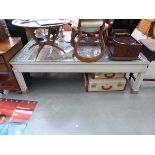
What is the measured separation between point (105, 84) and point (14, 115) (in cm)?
137

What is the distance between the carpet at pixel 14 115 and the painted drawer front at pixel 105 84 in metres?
0.87

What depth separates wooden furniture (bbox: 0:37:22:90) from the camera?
72.4 inches

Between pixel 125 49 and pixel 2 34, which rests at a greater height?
pixel 2 34

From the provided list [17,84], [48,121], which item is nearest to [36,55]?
[17,84]

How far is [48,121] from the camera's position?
187 centimetres

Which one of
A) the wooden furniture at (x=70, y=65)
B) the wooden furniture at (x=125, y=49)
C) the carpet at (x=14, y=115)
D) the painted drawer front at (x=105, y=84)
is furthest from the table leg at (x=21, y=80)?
the wooden furniture at (x=125, y=49)

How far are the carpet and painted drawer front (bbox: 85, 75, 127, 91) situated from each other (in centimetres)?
87

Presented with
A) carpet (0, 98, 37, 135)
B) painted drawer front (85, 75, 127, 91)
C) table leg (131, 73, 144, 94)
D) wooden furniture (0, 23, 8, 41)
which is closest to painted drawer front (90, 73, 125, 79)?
painted drawer front (85, 75, 127, 91)

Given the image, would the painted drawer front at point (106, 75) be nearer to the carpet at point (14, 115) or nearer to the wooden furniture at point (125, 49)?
the wooden furniture at point (125, 49)

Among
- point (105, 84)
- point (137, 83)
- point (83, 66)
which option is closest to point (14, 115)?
point (83, 66)

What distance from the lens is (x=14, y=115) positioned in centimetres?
193

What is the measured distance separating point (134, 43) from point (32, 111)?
1.63m

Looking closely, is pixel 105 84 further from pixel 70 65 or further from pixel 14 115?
pixel 14 115
